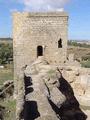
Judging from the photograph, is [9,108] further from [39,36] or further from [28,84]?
[39,36]

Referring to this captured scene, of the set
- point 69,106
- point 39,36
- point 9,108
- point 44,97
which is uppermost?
point 39,36

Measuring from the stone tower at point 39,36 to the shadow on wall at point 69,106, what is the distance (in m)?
2.59

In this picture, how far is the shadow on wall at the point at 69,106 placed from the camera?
40.7 feet

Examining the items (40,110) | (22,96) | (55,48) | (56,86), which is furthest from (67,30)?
(40,110)

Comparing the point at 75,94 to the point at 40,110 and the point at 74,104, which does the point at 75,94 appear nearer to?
the point at 74,104

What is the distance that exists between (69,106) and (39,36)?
4.08 metres

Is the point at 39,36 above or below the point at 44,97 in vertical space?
above

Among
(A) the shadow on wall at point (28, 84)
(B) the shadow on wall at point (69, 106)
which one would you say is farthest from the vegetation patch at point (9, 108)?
(B) the shadow on wall at point (69, 106)

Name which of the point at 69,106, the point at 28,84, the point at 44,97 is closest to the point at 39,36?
the point at 69,106

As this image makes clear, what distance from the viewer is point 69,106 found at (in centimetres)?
1334

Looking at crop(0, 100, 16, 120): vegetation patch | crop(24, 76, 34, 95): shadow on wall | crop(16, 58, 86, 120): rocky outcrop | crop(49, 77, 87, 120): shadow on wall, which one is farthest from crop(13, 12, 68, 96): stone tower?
crop(24, 76, 34, 95): shadow on wall

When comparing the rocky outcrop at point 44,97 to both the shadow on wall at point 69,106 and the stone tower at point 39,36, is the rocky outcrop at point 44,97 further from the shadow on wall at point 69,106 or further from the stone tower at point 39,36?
the stone tower at point 39,36

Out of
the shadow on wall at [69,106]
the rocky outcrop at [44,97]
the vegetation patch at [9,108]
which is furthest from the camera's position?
the shadow on wall at [69,106]

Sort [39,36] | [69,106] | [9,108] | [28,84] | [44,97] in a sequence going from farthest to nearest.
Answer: [39,36], [9,108], [69,106], [28,84], [44,97]
